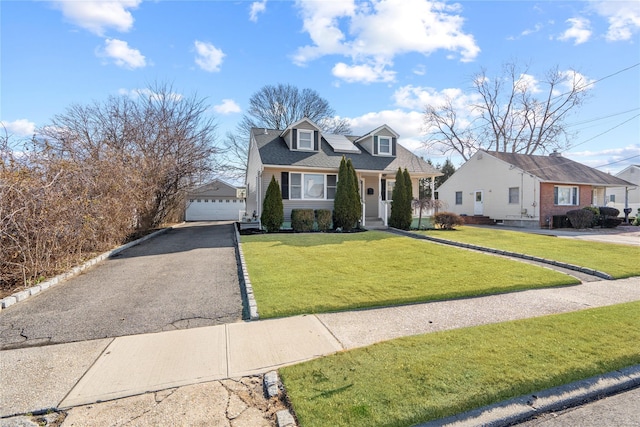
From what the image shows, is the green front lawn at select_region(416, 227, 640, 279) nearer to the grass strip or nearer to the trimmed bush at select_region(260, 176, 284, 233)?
the grass strip

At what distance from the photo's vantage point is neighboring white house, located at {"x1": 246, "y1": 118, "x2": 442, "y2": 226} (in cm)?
1566

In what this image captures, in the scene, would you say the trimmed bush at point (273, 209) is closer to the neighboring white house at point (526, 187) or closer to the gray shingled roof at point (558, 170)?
the neighboring white house at point (526, 187)

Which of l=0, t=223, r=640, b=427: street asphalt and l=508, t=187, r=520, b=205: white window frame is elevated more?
l=508, t=187, r=520, b=205: white window frame

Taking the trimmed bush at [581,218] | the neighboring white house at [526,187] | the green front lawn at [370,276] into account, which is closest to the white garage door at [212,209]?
the neighboring white house at [526,187]

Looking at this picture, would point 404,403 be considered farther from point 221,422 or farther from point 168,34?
point 168,34

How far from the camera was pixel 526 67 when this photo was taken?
3172cm

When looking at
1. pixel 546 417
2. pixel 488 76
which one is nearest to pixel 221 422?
pixel 546 417

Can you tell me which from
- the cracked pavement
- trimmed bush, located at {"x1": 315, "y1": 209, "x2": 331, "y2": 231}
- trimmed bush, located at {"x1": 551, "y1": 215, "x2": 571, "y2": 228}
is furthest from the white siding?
the cracked pavement

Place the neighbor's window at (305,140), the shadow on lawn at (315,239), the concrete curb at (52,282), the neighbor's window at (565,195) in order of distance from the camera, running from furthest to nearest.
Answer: the neighbor's window at (565,195), the neighbor's window at (305,140), the shadow on lawn at (315,239), the concrete curb at (52,282)

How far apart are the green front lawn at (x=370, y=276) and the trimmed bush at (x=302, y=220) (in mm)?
4175

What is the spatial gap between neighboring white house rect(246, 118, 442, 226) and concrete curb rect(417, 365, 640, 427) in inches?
516

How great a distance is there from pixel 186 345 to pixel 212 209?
1117 inches

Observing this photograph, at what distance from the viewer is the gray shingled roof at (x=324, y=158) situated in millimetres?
15703

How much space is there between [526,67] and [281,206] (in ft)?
105
